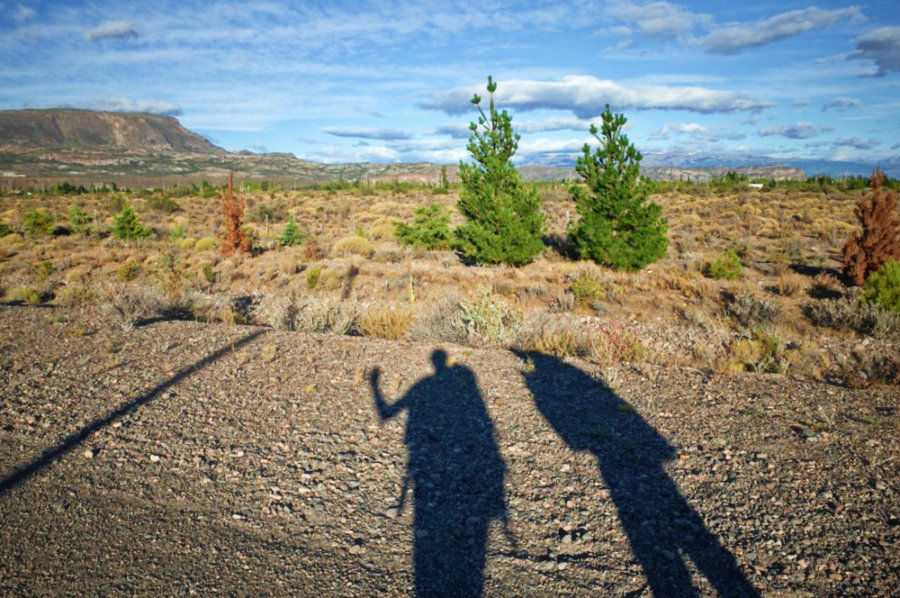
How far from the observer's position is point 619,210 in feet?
55.6

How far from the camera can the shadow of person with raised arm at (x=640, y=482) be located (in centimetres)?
337

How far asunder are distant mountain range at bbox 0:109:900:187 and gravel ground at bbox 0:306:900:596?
87.1 meters

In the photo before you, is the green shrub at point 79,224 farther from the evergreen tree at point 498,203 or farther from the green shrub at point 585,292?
the green shrub at point 585,292

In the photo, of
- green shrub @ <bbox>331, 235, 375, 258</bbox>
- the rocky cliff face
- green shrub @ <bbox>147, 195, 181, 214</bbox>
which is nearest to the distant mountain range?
the rocky cliff face

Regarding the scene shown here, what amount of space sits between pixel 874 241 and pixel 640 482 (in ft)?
46.2

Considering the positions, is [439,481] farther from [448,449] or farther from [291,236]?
[291,236]

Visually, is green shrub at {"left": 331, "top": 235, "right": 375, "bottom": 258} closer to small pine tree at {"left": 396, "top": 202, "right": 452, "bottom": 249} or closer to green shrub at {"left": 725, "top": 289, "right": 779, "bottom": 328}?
small pine tree at {"left": 396, "top": 202, "right": 452, "bottom": 249}

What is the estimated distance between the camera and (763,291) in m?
14.3

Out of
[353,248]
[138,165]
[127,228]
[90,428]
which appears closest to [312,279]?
[353,248]

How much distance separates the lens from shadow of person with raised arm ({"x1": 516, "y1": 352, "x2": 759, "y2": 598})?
3367 mm

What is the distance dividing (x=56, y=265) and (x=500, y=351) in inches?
750

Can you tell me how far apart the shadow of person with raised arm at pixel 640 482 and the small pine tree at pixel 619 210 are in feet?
34.2

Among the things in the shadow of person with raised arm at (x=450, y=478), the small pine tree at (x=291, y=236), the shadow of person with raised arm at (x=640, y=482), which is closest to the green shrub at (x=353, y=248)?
the small pine tree at (x=291, y=236)

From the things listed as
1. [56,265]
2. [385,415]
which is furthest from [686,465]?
[56,265]
